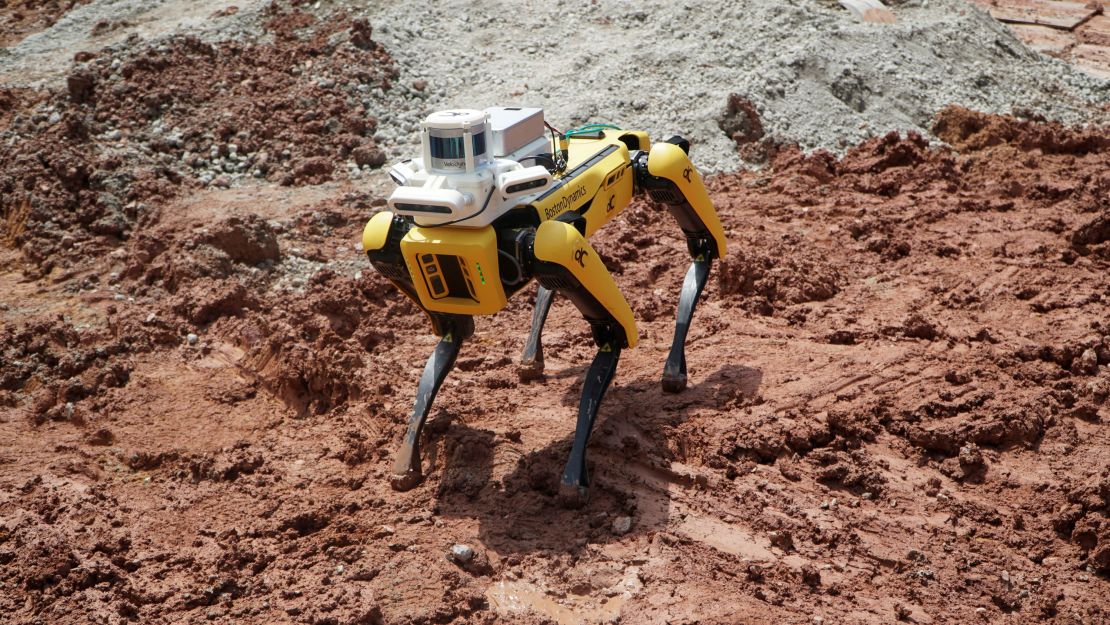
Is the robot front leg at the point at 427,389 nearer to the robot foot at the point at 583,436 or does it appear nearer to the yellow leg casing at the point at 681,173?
the robot foot at the point at 583,436

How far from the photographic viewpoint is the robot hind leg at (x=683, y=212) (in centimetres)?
614

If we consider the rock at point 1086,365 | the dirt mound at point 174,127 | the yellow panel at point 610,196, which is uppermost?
the yellow panel at point 610,196

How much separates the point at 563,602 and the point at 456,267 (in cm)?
172

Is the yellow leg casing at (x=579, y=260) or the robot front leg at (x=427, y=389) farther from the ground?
the yellow leg casing at (x=579, y=260)

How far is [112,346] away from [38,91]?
14.2ft

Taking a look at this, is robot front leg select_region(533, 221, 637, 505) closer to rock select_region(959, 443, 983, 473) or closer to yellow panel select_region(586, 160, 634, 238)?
yellow panel select_region(586, 160, 634, 238)

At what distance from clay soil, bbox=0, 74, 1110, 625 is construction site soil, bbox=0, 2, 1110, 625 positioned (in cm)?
2

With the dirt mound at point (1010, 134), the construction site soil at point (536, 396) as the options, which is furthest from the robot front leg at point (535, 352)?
the dirt mound at point (1010, 134)

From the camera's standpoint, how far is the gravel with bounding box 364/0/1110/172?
1001cm

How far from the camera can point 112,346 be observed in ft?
23.5

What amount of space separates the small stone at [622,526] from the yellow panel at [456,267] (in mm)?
1299

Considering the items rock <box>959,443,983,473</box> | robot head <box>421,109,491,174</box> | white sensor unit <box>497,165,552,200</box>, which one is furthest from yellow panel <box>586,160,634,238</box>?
rock <box>959,443,983,473</box>

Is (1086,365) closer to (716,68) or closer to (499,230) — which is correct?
(499,230)

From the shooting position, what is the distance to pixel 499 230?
16.8 feet
